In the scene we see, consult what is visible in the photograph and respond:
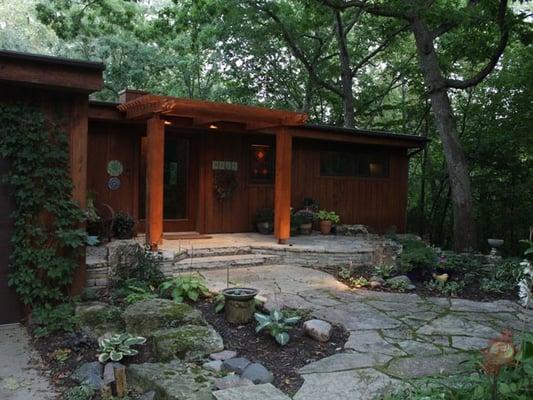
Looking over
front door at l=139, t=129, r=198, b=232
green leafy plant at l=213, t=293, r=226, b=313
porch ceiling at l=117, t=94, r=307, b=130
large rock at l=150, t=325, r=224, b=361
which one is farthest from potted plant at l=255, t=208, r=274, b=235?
large rock at l=150, t=325, r=224, b=361

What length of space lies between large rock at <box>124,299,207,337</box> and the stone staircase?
A: 1850 millimetres

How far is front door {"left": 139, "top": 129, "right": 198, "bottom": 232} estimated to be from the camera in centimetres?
866

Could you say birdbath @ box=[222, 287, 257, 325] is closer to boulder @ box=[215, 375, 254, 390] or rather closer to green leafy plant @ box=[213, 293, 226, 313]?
green leafy plant @ box=[213, 293, 226, 313]

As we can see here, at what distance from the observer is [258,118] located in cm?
777

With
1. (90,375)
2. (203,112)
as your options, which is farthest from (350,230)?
(90,375)

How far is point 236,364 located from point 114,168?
5300mm

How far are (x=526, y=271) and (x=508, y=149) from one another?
10245mm

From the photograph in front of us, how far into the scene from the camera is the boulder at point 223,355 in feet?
12.8

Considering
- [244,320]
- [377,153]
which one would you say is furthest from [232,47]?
[244,320]

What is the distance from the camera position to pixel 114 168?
8117 mm

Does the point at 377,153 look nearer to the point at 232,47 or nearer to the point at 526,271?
the point at 232,47

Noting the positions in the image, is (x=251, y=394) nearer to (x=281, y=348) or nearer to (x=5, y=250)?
(x=281, y=348)

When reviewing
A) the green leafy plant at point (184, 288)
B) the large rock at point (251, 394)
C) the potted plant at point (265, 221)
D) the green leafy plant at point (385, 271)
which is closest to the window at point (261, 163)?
the potted plant at point (265, 221)

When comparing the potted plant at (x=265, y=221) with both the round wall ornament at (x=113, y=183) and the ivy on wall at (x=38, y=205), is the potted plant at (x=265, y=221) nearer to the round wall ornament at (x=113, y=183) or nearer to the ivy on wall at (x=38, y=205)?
the round wall ornament at (x=113, y=183)
